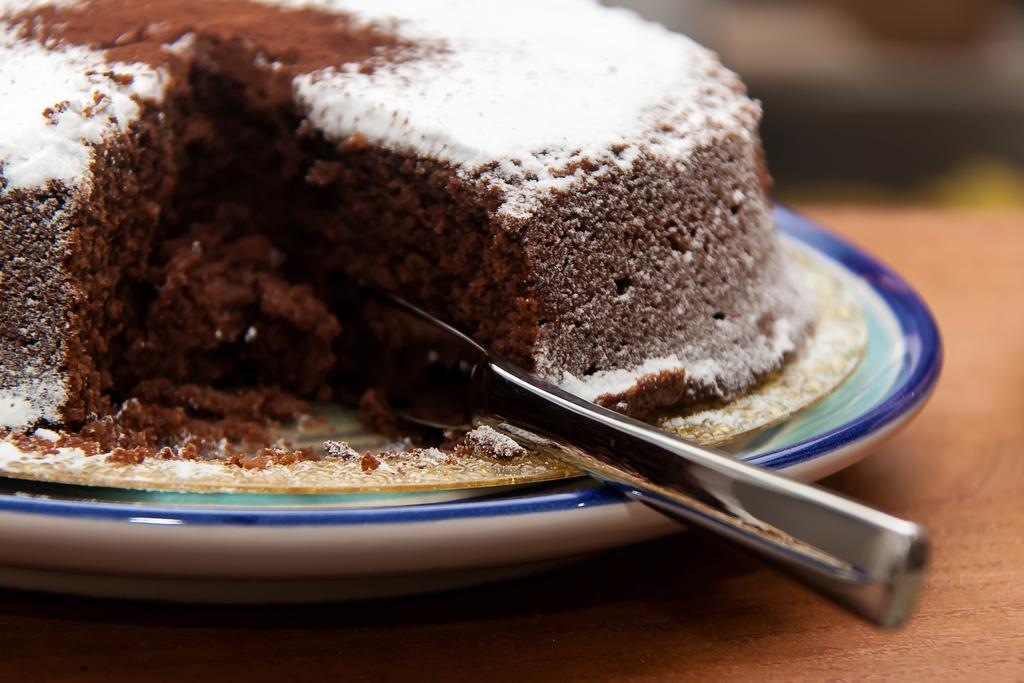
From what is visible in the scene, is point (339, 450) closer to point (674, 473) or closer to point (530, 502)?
point (530, 502)

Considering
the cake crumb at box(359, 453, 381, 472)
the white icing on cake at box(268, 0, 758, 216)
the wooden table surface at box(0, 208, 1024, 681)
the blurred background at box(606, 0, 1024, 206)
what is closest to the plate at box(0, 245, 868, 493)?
the cake crumb at box(359, 453, 381, 472)

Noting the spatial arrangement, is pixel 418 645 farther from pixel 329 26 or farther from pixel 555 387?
pixel 329 26

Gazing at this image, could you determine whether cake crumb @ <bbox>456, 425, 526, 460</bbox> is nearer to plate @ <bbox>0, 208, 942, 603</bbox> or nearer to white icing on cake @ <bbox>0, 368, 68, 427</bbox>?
plate @ <bbox>0, 208, 942, 603</bbox>

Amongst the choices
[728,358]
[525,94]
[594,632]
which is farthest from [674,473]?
[525,94]

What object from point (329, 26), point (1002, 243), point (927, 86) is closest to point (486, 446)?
point (329, 26)

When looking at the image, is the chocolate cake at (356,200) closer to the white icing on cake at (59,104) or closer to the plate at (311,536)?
the white icing on cake at (59,104)

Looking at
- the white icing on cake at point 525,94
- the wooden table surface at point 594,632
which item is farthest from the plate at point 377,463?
the white icing on cake at point 525,94
